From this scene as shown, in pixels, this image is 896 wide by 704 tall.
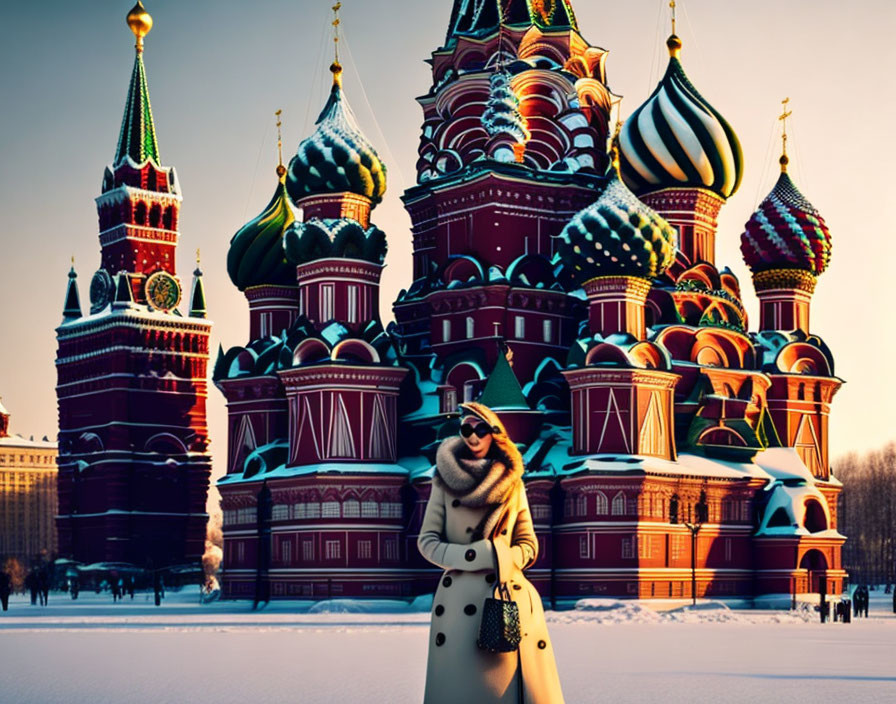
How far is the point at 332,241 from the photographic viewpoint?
38.7 meters

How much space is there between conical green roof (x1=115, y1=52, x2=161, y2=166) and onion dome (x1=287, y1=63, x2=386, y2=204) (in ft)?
76.9

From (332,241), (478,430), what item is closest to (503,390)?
(332,241)

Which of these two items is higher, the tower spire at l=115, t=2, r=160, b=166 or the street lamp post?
the tower spire at l=115, t=2, r=160, b=166

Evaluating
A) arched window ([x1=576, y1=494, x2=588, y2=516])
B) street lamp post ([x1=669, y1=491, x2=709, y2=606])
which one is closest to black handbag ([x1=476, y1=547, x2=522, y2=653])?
arched window ([x1=576, y1=494, x2=588, y2=516])

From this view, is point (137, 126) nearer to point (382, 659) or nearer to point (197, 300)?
point (197, 300)

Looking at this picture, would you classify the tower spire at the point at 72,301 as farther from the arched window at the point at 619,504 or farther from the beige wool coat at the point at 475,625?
the beige wool coat at the point at 475,625

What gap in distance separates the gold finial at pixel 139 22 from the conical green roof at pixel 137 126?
2.49ft

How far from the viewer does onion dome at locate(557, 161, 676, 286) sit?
36219mm

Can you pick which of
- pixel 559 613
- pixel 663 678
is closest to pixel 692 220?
pixel 559 613

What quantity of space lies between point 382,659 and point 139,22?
4867cm

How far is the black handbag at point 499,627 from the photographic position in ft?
26.7

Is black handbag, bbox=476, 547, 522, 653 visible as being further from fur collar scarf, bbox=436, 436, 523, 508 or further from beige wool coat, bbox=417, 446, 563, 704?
fur collar scarf, bbox=436, 436, 523, 508

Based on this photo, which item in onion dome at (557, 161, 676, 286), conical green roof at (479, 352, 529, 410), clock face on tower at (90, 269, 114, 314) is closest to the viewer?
onion dome at (557, 161, 676, 286)

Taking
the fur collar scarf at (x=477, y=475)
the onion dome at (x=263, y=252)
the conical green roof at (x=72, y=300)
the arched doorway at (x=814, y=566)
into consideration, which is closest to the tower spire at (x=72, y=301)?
the conical green roof at (x=72, y=300)
